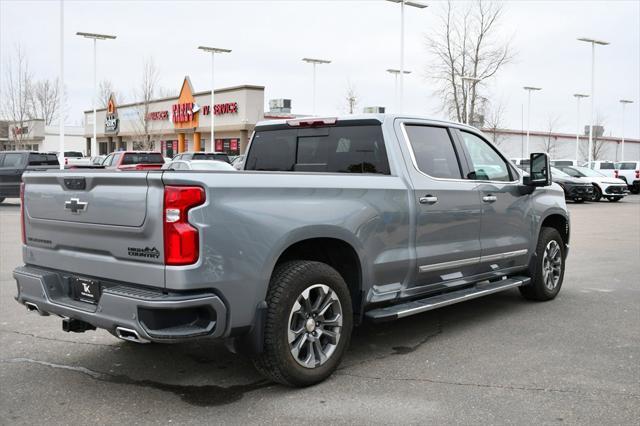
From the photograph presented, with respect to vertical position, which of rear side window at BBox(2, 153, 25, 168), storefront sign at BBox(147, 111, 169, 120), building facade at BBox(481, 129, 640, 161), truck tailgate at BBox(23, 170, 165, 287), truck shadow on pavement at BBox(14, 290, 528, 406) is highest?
storefront sign at BBox(147, 111, 169, 120)

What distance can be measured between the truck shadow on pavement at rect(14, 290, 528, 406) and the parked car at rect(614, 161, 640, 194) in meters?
33.2

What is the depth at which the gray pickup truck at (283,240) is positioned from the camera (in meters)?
3.77

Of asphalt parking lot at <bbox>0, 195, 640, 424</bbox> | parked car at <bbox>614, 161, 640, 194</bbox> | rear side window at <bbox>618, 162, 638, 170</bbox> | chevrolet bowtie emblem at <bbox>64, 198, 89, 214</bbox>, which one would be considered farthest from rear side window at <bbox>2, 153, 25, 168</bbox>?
rear side window at <bbox>618, 162, 638, 170</bbox>

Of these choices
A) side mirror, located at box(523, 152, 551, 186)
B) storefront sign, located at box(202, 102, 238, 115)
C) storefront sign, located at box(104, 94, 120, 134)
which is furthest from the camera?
storefront sign, located at box(104, 94, 120, 134)

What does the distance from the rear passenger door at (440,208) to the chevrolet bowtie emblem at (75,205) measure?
2.50 m

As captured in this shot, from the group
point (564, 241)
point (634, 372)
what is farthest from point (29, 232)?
point (564, 241)

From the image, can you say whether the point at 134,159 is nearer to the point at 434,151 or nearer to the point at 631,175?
the point at 434,151

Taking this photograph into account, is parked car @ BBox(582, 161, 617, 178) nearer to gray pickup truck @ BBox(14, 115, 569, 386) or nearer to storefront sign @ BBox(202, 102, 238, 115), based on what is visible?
storefront sign @ BBox(202, 102, 238, 115)

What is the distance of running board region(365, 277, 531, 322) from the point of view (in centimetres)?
488

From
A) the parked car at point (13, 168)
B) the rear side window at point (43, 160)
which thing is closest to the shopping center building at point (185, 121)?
the rear side window at point (43, 160)

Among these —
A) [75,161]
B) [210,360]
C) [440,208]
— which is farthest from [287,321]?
[75,161]

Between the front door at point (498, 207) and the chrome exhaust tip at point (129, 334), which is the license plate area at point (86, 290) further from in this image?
the front door at point (498, 207)

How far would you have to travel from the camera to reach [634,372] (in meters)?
A: 4.77

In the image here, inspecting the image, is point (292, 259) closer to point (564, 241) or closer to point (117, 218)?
point (117, 218)
